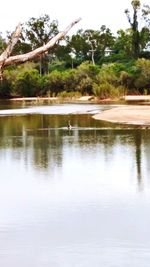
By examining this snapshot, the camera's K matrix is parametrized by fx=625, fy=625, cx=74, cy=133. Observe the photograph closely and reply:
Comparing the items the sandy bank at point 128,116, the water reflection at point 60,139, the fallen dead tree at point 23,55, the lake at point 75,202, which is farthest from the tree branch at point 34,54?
the sandy bank at point 128,116

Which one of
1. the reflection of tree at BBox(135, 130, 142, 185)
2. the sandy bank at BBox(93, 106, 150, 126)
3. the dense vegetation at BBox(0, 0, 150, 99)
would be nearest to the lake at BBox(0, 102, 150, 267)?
the reflection of tree at BBox(135, 130, 142, 185)

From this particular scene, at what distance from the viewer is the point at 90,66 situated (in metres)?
78.8

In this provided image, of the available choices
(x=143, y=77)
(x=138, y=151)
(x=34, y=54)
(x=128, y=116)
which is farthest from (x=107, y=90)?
(x=34, y=54)

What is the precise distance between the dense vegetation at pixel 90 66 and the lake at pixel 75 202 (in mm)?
36432

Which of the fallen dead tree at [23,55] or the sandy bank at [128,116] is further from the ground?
the fallen dead tree at [23,55]

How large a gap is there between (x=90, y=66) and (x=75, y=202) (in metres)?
64.8

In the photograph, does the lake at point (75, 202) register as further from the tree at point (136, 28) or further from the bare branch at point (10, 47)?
the tree at point (136, 28)

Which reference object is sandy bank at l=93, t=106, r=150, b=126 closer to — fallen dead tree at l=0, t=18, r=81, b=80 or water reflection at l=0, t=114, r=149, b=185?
water reflection at l=0, t=114, r=149, b=185

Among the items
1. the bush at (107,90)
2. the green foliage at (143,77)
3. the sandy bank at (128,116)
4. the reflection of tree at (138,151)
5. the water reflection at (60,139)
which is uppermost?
the green foliage at (143,77)

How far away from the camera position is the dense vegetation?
7381cm

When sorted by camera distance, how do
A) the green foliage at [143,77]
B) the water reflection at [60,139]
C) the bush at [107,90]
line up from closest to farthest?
the water reflection at [60,139] < the green foliage at [143,77] < the bush at [107,90]

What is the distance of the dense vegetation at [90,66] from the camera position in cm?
7381

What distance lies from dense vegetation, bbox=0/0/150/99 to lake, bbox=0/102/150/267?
3643 cm

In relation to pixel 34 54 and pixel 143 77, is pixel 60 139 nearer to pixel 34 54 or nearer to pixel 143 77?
pixel 34 54
